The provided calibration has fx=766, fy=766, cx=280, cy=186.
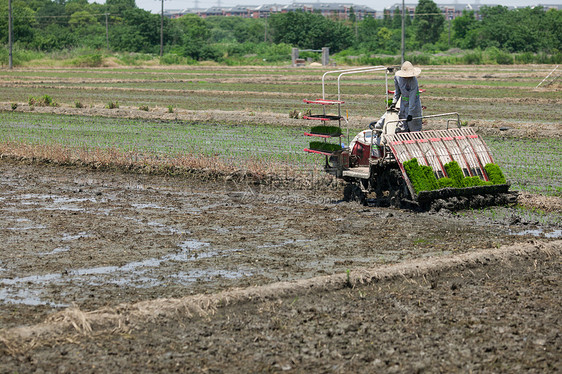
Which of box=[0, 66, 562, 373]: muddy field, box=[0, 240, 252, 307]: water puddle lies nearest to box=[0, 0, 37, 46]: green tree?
box=[0, 66, 562, 373]: muddy field

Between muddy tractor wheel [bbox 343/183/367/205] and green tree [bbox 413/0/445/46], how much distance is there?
105018mm

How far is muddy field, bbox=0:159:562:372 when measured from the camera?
6.68 m

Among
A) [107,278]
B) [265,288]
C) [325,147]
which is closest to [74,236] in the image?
[107,278]

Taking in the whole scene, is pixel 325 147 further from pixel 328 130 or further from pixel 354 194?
pixel 354 194

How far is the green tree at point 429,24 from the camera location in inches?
4547

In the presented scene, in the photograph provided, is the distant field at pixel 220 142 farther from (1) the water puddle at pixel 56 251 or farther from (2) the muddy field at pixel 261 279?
(1) the water puddle at pixel 56 251

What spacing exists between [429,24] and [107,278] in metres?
112

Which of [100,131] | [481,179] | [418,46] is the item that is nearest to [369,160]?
[481,179]

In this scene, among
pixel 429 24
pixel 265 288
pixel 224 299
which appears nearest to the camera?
pixel 224 299

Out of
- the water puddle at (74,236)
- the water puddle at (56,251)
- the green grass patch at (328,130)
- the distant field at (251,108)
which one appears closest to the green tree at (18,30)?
the distant field at (251,108)

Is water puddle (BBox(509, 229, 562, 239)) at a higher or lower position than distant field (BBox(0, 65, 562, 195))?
lower

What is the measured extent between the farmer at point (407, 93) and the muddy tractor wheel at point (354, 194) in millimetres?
1265

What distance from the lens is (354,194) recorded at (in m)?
13.6

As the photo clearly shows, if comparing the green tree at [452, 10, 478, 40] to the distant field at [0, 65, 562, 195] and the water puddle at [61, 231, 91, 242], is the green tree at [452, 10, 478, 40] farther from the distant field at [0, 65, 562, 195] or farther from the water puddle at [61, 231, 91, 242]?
the water puddle at [61, 231, 91, 242]
